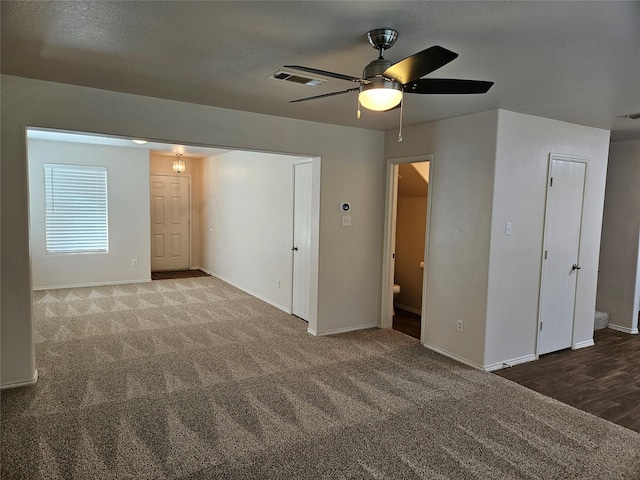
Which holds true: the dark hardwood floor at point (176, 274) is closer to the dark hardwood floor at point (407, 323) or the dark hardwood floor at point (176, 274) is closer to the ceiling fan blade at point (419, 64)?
the dark hardwood floor at point (407, 323)

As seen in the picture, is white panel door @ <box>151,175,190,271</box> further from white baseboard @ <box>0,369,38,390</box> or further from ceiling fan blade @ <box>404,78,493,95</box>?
ceiling fan blade @ <box>404,78,493,95</box>

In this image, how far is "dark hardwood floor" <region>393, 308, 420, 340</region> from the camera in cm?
506

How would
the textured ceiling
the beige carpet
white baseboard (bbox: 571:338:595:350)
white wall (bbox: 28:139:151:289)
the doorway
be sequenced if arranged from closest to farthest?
the textured ceiling, the beige carpet, white baseboard (bbox: 571:338:595:350), the doorway, white wall (bbox: 28:139:151:289)

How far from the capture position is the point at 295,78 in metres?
2.89

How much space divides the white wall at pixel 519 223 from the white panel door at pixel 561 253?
12 cm

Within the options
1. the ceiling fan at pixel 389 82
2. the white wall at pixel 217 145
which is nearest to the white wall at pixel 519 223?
the white wall at pixel 217 145

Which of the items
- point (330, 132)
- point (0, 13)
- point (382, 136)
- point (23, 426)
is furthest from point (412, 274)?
point (0, 13)

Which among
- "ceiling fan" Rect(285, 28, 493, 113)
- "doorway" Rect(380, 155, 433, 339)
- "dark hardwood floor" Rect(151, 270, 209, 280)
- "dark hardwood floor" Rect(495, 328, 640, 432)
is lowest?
"dark hardwood floor" Rect(495, 328, 640, 432)

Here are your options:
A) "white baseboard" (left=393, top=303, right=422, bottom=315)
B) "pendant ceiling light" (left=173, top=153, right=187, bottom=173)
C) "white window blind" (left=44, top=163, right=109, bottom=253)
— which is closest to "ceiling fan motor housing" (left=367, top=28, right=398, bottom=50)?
"white baseboard" (left=393, top=303, right=422, bottom=315)

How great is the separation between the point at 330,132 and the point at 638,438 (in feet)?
12.5

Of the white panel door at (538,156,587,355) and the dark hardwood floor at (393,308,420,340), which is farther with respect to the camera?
the dark hardwood floor at (393,308,420,340)

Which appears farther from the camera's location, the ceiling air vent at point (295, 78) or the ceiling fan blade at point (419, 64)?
the ceiling air vent at point (295, 78)

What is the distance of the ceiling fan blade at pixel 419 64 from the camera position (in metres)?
1.69

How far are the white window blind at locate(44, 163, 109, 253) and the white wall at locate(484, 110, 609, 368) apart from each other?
21.6 feet
